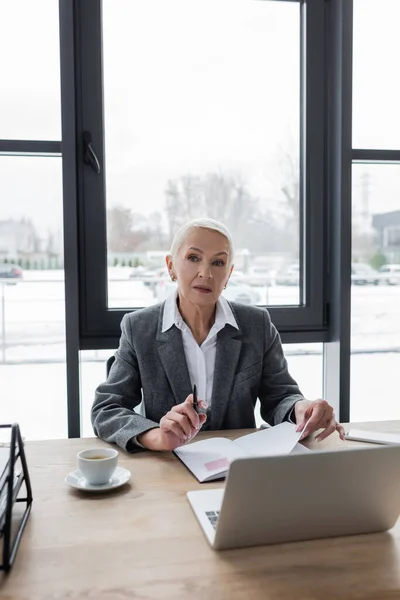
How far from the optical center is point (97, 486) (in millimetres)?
1054

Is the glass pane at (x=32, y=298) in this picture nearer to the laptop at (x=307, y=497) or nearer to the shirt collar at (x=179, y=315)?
the shirt collar at (x=179, y=315)

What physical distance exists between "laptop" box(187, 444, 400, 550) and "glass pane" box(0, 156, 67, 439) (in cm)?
140

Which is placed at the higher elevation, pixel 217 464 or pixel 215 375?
pixel 215 375

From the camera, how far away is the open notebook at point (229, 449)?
1149 mm

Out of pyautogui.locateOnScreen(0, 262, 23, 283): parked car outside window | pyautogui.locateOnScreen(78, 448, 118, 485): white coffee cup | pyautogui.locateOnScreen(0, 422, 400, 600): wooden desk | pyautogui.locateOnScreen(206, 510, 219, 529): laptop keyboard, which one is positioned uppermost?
pyautogui.locateOnScreen(0, 262, 23, 283): parked car outside window

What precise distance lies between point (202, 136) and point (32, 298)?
0.95 m

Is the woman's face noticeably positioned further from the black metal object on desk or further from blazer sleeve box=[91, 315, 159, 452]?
the black metal object on desk

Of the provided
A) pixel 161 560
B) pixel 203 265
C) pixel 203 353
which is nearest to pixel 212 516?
pixel 161 560

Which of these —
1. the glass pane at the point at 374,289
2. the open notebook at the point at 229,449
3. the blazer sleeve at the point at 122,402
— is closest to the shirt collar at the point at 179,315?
the blazer sleeve at the point at 122,402

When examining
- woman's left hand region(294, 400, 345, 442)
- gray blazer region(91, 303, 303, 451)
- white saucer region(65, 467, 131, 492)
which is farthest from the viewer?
gray blazer region(91, 303, 303, 451)

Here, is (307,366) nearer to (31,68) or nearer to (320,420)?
(320,420)

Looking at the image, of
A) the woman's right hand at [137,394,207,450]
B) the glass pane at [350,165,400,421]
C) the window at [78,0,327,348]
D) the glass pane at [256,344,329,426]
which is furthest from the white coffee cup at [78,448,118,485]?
the glass pane at [350,165,400,421]

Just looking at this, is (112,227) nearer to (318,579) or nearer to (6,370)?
(6,370)

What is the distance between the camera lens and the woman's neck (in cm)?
169
